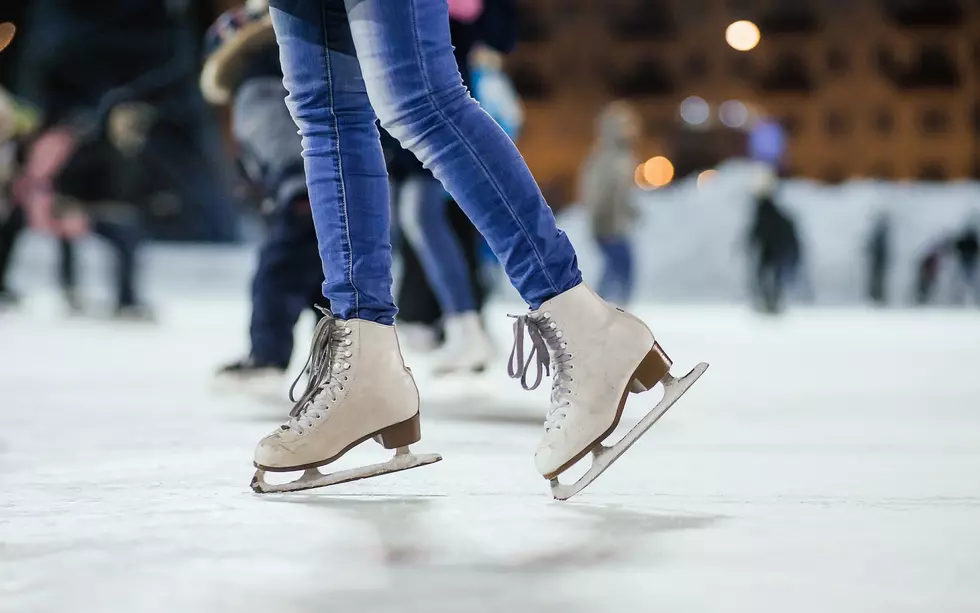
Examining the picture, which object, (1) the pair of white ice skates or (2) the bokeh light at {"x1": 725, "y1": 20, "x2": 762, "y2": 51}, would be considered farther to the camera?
(2) the bokeh light at {"x1": 725, "y1": 20, "x2": 762, "y2": 51}

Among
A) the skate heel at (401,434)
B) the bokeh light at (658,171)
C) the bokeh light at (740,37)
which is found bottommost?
the skate heel at (401,434)

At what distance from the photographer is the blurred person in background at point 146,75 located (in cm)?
1606

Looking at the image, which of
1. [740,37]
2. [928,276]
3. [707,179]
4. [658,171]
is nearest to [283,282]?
[928,276]

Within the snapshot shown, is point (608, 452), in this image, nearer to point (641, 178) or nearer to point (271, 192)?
point (271, 192)

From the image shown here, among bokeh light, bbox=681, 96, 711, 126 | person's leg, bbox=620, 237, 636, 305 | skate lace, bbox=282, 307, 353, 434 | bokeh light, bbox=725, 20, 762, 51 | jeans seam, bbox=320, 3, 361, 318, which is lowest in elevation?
person's leg, bbox=620, 237, 636, 305

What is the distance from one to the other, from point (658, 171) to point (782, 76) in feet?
20.7

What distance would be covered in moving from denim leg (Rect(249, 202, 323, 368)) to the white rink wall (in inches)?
363

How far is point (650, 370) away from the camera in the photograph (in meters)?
1.73

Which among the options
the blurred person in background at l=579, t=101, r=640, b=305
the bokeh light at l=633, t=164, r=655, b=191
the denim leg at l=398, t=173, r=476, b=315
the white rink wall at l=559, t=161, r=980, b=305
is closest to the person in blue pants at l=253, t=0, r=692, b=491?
the denim leg at l=398, t=173, r=476, b=315

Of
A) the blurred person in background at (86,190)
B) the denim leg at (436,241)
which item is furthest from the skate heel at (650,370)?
the blurred person in background at (86,190)

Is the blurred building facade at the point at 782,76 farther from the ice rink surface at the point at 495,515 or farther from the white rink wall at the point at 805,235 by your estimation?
the ice rink surface at the point at 495,515

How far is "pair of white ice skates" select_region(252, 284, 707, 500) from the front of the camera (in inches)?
64.8

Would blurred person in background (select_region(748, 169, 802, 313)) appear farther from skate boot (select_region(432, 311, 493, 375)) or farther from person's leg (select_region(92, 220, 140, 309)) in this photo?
skate boot (select_region(432, 311, 493, 375))

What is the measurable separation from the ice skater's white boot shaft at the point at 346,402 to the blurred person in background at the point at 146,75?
14668mm
